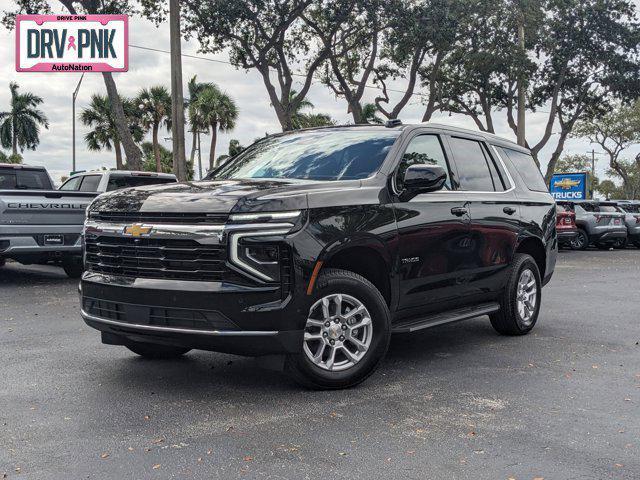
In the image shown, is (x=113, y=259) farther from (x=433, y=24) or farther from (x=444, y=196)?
(x=433, y=24)

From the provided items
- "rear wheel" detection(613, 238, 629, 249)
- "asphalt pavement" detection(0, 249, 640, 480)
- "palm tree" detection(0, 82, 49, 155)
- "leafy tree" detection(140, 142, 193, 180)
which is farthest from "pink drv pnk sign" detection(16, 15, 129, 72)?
"palm tree" detection(0, 82, 49, 155)

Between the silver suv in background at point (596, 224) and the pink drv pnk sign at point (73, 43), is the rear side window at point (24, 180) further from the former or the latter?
the silver suv in background at point (596, 224)

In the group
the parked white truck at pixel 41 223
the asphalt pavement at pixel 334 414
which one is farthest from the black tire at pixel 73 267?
the asphalt pavement at pixel 334 414

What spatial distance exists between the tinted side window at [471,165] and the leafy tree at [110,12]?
1541cm

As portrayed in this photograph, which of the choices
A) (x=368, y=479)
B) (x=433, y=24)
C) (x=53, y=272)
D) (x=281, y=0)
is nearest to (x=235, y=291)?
(x=368, y=479)

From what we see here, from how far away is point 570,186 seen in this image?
119 feet

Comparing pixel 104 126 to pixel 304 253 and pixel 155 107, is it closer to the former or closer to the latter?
pixel 155 107

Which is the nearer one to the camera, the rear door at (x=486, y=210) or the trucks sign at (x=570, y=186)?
the rear door at (x=486, y=210)

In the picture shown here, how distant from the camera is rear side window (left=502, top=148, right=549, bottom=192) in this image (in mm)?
7660

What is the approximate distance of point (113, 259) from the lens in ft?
16.7

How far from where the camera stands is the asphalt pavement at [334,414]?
371 cm

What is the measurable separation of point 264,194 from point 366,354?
1373mm

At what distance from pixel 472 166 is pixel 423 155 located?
34.3 inches

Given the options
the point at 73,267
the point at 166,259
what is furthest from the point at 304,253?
the point at 73,267
